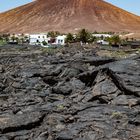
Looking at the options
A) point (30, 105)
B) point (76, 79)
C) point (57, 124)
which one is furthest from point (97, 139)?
point (76, 79)

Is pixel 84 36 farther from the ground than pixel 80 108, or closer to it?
farther from the ground

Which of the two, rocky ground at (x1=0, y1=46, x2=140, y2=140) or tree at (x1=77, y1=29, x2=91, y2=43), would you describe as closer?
rocky ground at (x1=0, y1=46, x2=140, y2=140)

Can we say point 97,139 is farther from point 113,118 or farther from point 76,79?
point 76,79

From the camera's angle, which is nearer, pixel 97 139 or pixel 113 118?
pixel 97 139

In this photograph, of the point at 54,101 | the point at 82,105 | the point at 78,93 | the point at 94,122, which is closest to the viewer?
the point at 94,122

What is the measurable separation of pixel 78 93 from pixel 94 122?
850 cm

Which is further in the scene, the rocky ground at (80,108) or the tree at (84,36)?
the tree at (84,36)

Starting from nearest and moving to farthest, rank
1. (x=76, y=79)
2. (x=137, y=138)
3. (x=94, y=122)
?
(x=137, y=138), (x=94, y=122), (x=76, y=79)

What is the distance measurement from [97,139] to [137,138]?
1.69 metres

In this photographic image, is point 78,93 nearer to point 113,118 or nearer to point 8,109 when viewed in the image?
point 8,109

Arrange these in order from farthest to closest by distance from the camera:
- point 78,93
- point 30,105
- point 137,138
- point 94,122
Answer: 1. point 78,93
2. point 30,105
3. point 94,122
4. point 137,138

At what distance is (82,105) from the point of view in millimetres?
22359

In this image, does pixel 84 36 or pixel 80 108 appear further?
pixel 84 36

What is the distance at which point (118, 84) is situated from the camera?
965 inches
